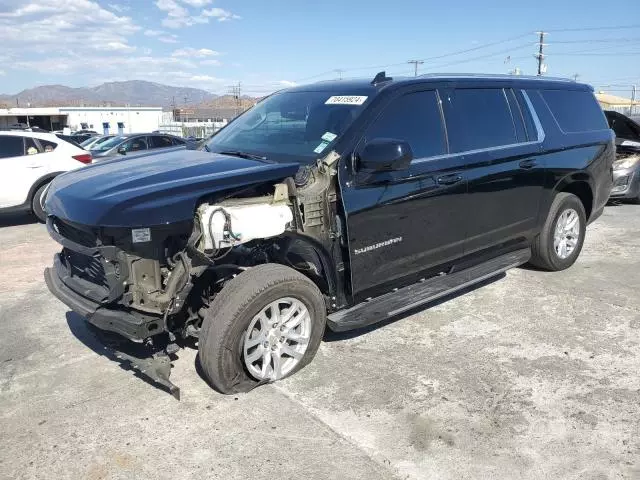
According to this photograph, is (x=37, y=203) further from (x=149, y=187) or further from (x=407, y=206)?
(x=407, y=206)

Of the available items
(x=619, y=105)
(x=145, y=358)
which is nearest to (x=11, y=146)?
(x=145, y=358)

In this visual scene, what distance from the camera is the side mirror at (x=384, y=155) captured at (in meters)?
3.63

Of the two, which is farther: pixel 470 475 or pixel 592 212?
pixel 592 212

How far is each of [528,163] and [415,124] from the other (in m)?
1.48

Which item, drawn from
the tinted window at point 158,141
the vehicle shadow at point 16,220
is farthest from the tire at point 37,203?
the tinted window at point 158,141

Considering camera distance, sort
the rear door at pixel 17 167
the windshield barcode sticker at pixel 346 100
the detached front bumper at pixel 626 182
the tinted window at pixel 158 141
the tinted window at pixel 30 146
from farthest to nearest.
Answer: the tinted window at pixel 158 141
the detached front bumper at pixel 626 182
the tinted window at pixel 30 146
the rear door at pixel 17 167
the windshield barcode sticker at pixel 346 100

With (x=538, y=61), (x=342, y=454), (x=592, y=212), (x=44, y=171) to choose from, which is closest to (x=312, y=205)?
(x=342, y=454)

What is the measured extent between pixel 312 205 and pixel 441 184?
3.89ft

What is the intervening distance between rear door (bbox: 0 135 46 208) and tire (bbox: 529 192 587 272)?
7915mm

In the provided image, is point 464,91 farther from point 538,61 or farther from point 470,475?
point 538,61

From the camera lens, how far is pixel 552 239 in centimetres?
572

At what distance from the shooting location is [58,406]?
3482mm

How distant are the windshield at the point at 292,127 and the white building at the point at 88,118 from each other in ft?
208

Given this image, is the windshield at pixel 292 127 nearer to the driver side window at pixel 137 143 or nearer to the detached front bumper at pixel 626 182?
the detached front bumper at pixel 626 182
